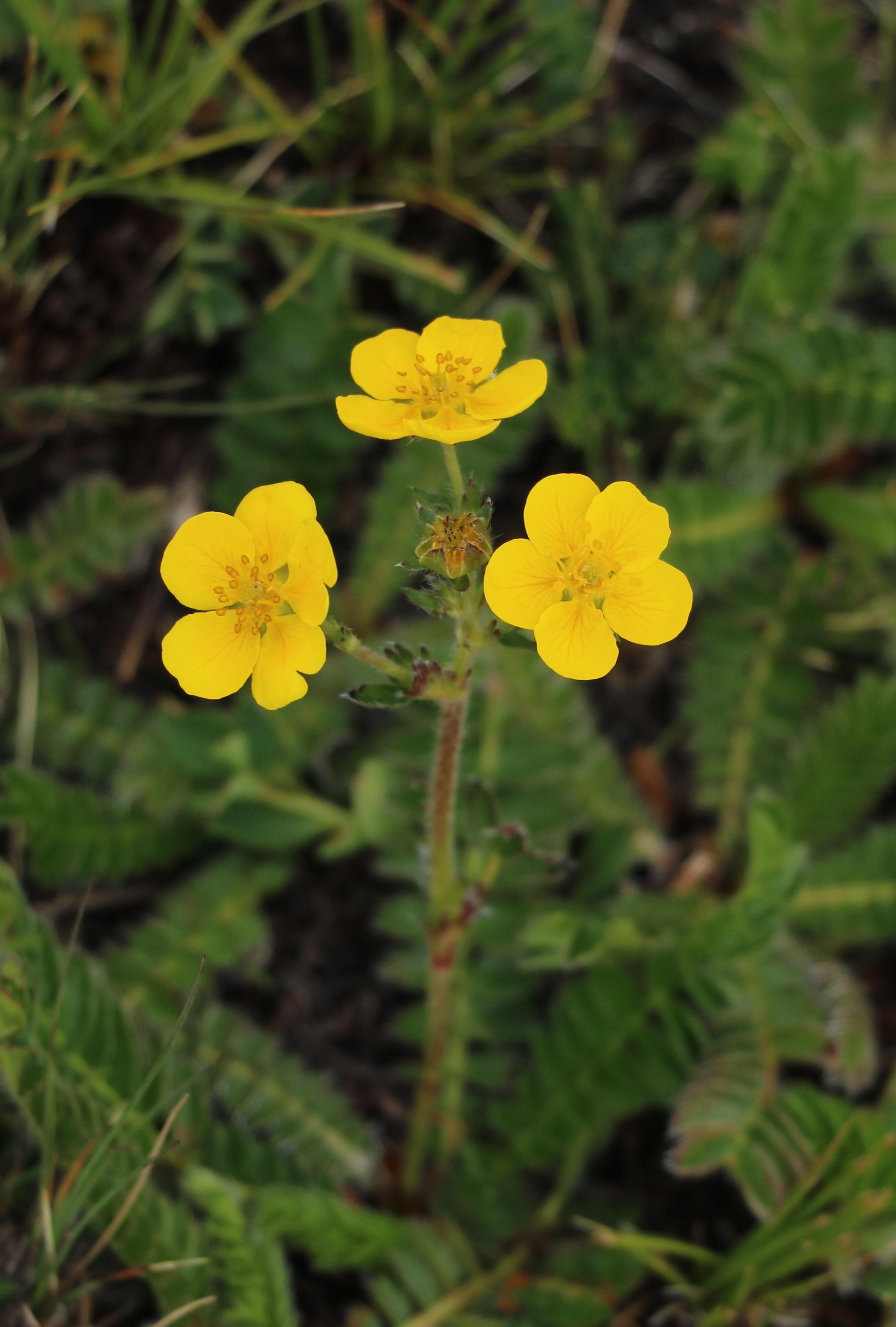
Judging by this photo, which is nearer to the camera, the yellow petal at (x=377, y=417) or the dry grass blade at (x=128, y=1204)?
the yellow petal at (x=377, y=417)

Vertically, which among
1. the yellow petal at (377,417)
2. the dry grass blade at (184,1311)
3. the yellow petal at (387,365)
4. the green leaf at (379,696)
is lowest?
the dry grass blade at (184,1311)

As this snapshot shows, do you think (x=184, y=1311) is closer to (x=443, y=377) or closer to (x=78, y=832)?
(x=78, y=832)

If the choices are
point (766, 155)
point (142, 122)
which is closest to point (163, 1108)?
point (142, 122)

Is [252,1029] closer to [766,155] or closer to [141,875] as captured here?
[141,875]

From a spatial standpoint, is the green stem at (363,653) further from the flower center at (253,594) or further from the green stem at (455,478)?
the green stem at (455,478)

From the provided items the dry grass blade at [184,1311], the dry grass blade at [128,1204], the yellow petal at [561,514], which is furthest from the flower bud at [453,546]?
the dry grass blade at [184,1311]

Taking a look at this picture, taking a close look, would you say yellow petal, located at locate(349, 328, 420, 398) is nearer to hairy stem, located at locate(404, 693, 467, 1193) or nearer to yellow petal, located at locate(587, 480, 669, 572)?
yellow petal, located at locate(587, 480, 669, 572)
